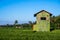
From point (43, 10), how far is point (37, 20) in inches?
92.3

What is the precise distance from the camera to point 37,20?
36.2 m

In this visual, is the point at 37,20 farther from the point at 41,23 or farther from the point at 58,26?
the point at 58,26

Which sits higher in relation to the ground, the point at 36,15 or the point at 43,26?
the point at 36,15

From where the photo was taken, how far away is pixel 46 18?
36031 millimetres

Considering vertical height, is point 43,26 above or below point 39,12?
below

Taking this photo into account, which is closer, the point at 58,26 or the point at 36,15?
the point at 36,15

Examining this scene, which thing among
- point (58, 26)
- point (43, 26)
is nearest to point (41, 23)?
point (43, 26)

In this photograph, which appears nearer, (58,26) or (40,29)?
(40,29)

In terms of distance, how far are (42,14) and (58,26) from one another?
27.4 ft

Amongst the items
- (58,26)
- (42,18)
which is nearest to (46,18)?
(42,18)

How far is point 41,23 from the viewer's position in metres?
35.8

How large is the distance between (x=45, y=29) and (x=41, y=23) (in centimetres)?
143

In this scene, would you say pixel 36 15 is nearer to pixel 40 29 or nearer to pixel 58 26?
pixel 40 29

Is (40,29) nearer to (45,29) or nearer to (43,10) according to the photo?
(45,29)
